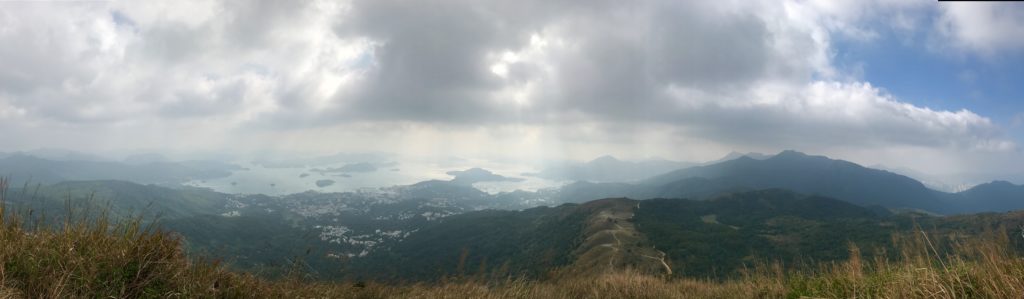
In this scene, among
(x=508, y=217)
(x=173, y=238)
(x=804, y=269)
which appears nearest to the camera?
(x=173, y=238)

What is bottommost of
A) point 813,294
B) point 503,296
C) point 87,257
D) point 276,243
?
point 276,243

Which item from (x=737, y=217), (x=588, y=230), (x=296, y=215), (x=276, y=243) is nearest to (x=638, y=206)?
(x=588, y=230)

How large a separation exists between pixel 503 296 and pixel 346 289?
2419 millimetres

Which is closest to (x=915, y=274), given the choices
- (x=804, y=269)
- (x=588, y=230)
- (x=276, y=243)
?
(x=804, y=269)

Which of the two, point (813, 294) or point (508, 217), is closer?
point (813, 294)

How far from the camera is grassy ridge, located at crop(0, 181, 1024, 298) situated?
4117 millimetres

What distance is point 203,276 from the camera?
4898 millimetres

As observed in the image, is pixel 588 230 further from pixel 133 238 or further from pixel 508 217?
pixel 133 238

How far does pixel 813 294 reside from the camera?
4953mm

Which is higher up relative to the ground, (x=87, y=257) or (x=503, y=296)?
(x=87, y=257)

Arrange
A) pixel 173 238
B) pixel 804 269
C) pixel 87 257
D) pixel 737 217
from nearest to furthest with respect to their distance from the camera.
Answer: pixel 87 257, pixel 173 238, pixel 804 269, pixel 737 217

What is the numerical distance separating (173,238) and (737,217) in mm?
214373

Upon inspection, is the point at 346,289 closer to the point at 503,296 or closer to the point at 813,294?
the point at 503,296

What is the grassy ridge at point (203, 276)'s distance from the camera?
13.5ft
